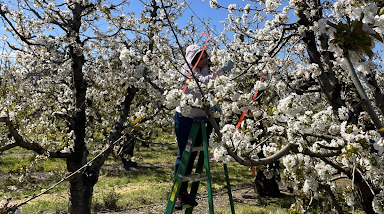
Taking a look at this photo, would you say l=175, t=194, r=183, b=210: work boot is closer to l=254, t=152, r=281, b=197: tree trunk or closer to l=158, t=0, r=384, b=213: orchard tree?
l=158, t=0, r=384, b=213: orchard tree

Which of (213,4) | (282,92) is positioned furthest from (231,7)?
(282,92)

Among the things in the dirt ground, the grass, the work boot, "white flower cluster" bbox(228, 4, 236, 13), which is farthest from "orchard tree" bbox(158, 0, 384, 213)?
the dirt ground

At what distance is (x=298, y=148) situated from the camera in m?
1.93

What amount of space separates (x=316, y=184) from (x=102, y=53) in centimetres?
447

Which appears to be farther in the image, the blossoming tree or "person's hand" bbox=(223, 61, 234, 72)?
"person's hand" bbox=(223, 61, 234, 72)

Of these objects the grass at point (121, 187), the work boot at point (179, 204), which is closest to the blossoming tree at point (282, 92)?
the work boot at point (179, 204)

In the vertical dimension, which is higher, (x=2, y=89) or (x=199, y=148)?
(x=2, y=89)

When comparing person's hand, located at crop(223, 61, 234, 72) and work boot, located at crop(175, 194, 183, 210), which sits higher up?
person's hand, located at crop(223, 61, 234, 72)

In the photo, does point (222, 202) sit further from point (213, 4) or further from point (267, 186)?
point (213, 4)

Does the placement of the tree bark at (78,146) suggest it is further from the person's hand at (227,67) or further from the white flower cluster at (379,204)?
the white flower cluster at (379,204)

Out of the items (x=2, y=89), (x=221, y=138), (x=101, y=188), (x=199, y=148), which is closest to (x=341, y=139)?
(x=221, y=138)

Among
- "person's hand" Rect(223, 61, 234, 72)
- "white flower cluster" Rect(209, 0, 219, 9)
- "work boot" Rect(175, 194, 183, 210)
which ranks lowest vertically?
"work boot" Rect(175, 194, 183, 210)

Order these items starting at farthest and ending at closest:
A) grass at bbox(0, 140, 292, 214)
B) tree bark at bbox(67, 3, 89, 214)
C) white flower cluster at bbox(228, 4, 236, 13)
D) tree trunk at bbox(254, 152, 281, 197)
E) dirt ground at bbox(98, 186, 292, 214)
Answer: tree trunk at bbox(254, 152, 281, 197) → grass at bbox(0, 140, 292, 214) → dirt ground at bbox(98, 186, 292, 214) → white flower cluster at bbox(228, 4, 236, 13) → tree bark at bbox(67, 3, 89, 214)

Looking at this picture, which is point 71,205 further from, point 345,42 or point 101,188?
point 345,42
